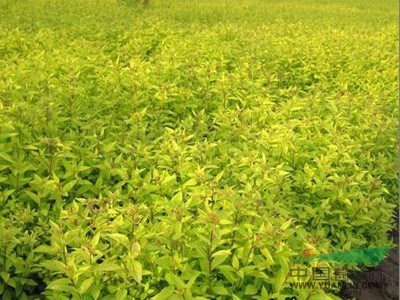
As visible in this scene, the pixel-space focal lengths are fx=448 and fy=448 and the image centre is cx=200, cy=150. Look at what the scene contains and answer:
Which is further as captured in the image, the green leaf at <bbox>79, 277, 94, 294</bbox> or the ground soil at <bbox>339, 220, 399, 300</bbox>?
the ground soil at <bbox>339, 220, 399, 300</bbox>

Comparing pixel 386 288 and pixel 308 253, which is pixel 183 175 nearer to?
pixel 308 253

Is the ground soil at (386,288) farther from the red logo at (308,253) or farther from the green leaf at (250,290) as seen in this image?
the green leaf at (250,290)

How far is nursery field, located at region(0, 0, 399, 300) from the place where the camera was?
2215 mm

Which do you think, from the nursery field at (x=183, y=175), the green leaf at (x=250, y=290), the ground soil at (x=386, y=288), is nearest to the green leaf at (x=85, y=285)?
the nursery field at (x=183, y=175)

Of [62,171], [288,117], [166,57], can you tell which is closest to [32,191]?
[62,171]

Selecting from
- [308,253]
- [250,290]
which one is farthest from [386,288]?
[250,290]

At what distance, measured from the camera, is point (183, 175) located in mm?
3000

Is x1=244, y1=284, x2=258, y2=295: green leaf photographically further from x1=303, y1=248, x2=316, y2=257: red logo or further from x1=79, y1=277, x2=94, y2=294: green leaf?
x1=79, y1=277, x2=94, y2=294: green leaf

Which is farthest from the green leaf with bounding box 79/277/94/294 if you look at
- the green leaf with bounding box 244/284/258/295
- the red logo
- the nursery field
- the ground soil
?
the ground soil

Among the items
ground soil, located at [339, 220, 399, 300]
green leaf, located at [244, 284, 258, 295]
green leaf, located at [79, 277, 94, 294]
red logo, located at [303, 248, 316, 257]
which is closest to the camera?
green leaf, located at [79, 277, 94, 294]

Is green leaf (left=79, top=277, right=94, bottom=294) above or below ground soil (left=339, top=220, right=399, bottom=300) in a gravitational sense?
above

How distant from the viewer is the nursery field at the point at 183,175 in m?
2.21

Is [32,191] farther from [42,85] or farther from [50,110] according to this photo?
[42,85]

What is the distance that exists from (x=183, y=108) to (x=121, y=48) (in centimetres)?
276
